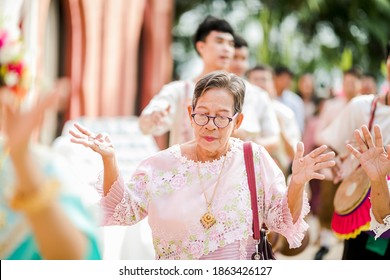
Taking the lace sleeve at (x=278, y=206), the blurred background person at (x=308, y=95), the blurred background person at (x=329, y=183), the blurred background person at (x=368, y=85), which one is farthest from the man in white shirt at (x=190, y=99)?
the blurred background person at (x=308, y=95)

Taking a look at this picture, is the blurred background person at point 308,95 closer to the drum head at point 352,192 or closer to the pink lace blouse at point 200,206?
the drum head at point 352,192

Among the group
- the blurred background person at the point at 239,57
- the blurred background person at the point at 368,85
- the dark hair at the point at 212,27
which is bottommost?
the blurred background person at the point at 368,85

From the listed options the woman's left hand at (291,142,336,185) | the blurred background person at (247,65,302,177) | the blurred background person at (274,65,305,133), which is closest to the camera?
the woman's left hand at (291,142,336,185)

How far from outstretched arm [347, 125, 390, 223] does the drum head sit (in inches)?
26.5

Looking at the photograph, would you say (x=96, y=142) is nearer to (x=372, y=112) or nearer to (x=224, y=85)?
(x=224, y=85)

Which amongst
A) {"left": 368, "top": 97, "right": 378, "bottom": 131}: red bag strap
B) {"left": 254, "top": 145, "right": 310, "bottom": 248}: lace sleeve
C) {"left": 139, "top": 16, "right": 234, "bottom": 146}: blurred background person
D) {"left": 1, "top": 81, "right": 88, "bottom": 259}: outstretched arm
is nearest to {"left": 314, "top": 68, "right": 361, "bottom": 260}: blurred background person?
{"left": 368, "top": 97, "right": 378, "bottom": 131}: red bag strap

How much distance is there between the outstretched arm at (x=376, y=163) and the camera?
3.62m

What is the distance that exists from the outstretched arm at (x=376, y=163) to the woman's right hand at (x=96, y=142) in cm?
103

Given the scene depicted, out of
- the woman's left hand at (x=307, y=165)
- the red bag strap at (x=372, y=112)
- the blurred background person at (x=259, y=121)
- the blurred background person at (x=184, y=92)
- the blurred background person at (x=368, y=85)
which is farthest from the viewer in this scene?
the blurred background person at (x=368, y=85)

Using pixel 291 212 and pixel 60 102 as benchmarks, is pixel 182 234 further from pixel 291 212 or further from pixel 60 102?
pixel 60 102

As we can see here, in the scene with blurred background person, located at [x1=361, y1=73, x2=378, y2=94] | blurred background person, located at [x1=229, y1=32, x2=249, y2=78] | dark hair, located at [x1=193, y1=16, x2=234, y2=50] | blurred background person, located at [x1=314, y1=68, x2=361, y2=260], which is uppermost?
dark hair, located at [x1=193, y1=16, x2=234, y2=50]

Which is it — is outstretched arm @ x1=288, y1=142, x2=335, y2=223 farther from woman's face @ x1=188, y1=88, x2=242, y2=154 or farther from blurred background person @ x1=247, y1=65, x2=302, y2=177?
blurred background person @ x1=247, y1=65, x2=302, y2=177

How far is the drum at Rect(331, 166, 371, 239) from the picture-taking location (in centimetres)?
432
